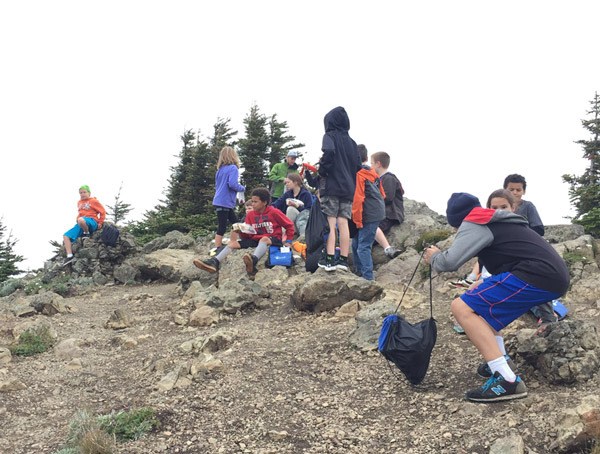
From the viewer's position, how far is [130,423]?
16.7 feet

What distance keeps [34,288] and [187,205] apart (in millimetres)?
9767

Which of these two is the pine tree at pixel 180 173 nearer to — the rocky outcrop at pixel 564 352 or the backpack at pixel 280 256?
the backpack at pixel 280 256

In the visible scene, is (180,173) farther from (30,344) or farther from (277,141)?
(30,344)

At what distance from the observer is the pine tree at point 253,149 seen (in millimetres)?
23688

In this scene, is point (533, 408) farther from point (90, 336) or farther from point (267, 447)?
point (90, 336)

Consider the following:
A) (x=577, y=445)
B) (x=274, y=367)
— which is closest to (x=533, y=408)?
(x=577, y=445)

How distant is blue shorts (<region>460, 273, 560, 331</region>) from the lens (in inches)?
186

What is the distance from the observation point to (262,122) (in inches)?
946

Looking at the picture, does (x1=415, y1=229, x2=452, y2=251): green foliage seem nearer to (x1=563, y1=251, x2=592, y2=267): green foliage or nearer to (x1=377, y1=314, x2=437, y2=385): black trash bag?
(x1=563, y1=251, x2=592, y2=267): green foliage

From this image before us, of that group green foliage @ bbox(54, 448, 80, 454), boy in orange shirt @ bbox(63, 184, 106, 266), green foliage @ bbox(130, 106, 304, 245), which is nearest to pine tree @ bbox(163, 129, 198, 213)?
green foliage @ bbox(130, 106, 304, 245)

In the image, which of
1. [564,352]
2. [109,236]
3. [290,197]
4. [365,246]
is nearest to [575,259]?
[365,246]

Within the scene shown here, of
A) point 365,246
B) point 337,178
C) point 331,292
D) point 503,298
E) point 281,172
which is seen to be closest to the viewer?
point 503,298

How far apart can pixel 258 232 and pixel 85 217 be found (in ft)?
22.2

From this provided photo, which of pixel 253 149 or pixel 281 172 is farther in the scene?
pixel 253 149
